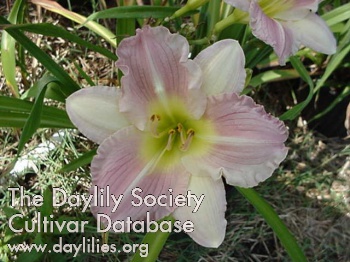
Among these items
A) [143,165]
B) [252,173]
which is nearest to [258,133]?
[252,173]

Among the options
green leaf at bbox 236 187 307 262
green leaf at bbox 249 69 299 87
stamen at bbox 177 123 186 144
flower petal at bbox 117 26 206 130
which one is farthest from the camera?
green leaf at bbox 249 69 299 87

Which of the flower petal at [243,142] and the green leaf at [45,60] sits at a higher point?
the green leaf at [45,60]

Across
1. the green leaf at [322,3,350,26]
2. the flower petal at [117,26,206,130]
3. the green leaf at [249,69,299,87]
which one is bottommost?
the flower petal at [117,26,206,130]

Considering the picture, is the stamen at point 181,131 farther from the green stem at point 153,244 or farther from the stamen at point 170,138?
the green stem at point 153,244

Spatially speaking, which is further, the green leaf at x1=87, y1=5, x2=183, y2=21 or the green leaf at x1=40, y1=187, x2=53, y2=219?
the green leaf at x1=40, y1=187, x2=53, y2=219

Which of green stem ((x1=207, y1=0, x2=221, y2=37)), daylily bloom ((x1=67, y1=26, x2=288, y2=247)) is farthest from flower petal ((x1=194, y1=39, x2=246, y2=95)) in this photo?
green stem ((x1=207, y1=0, x2=221, y2=37))

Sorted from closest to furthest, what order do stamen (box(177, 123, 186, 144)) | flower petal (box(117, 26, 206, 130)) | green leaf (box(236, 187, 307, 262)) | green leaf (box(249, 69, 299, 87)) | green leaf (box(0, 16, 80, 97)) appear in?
flower petal (box(117, 26, 206, 130)), stamen (box(177, 123, 186, 144)), green leaf (box(0, 16, 80, 97)), green leaf (box(236, 187, 307, 262)), green leaf (box(249, 69, 299, 87))

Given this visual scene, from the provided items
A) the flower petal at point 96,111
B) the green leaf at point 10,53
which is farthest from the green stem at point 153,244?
the green leaf at point 10,53

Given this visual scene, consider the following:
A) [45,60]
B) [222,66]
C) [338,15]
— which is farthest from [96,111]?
[338,15]

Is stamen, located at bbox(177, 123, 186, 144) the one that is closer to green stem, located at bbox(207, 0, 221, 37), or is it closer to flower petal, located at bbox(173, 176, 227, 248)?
flower petal, located at bbox(173, 176, 227, 248)
